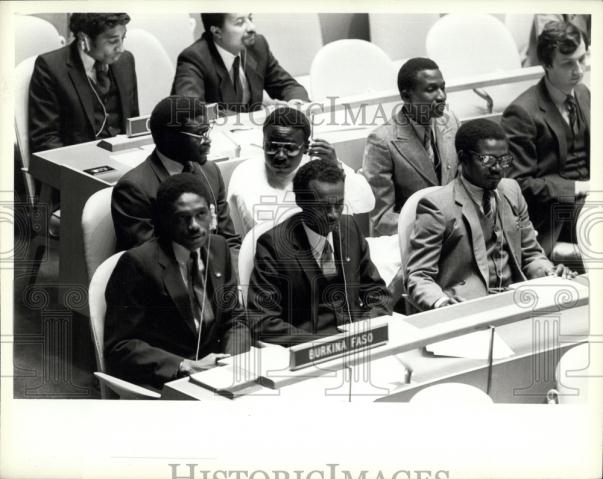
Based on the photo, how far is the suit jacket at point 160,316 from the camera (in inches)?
172

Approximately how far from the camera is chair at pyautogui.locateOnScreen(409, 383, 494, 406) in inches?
170

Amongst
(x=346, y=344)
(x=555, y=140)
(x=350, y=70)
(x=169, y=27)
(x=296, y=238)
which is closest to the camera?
(x=346, y=344)

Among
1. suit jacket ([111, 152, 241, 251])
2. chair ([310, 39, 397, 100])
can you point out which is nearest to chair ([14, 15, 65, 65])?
suit jacket ([111, 152, 241, 251])

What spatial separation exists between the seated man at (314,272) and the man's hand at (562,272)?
585 millimetres

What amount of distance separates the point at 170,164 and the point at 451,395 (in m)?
1.21

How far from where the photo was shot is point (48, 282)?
4.62m

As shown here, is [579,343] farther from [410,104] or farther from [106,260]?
[106,260]

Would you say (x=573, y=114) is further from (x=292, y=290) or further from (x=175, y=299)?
(x=175, y=299)

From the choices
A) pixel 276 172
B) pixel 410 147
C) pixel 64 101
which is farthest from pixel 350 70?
pixel 64 101

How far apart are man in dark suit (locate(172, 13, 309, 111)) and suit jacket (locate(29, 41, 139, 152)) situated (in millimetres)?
217

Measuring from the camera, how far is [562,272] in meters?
4.69

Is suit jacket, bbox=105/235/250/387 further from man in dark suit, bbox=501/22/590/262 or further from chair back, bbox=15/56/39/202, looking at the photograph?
man in dark suit, bbox=501/22/590/262

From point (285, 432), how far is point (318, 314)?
413 millimetres

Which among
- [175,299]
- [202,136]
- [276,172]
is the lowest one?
[175,299]
